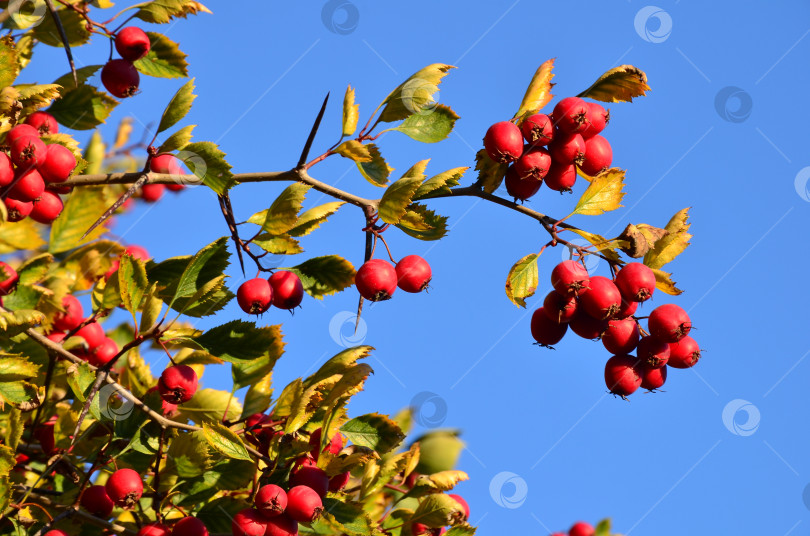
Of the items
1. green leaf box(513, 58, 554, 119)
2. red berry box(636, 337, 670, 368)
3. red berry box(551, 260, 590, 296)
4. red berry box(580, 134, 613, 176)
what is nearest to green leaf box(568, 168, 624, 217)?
red berry box(580, 134, 613, 176)

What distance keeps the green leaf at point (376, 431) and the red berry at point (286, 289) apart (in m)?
0.44

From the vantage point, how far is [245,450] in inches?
83.9

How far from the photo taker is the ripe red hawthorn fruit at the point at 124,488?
2230mm

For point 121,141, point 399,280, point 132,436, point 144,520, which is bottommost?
point 144,520

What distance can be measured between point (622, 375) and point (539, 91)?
2.84 feet

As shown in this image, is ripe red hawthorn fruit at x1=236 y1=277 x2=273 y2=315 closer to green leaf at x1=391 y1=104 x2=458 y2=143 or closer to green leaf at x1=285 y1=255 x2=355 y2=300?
green leaf at x1=285 y1=255 x2=355 y2=300

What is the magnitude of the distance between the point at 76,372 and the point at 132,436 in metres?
0.29

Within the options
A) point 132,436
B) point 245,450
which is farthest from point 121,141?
point 245,450

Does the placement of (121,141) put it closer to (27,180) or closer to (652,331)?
(27,180)

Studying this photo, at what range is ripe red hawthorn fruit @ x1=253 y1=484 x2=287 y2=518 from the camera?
200 cm

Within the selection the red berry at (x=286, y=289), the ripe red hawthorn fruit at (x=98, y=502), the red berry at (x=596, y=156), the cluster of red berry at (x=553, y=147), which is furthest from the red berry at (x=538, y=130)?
the ripe red hawthorn fruit at (x=98, y=502)

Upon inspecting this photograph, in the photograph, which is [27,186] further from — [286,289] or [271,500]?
[271,500]

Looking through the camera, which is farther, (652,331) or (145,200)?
(145,200)

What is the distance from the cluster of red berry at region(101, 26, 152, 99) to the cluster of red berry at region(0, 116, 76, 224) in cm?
45
